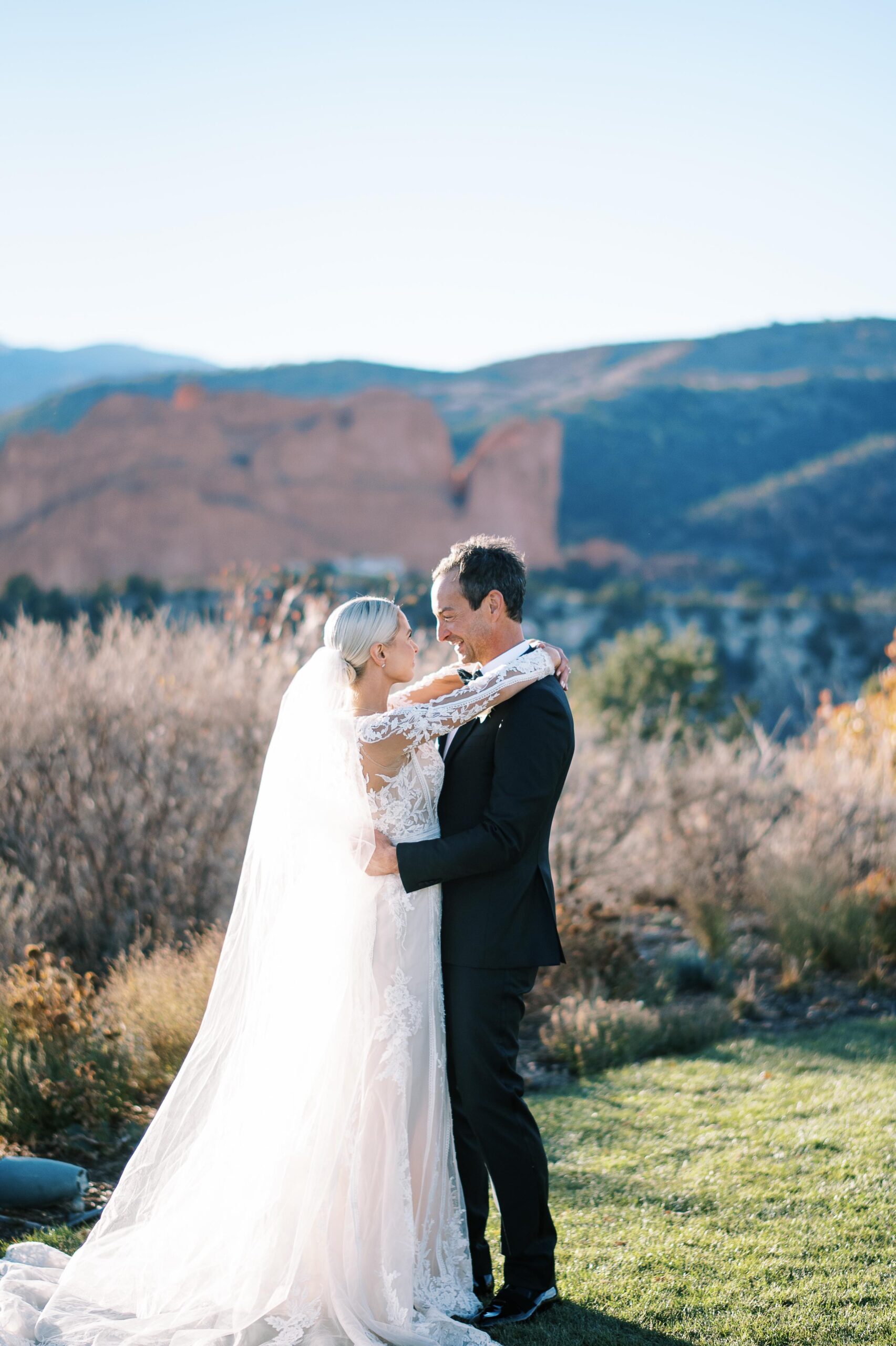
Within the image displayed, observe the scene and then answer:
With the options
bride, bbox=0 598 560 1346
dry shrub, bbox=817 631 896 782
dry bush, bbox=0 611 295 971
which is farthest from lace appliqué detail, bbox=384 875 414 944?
dry shrub, bbox=817 631 896 782

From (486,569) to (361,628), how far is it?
0.41 meters

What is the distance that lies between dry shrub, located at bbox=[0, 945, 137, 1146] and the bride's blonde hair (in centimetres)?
284

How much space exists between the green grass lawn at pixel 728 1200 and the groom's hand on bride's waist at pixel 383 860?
1.34 meters

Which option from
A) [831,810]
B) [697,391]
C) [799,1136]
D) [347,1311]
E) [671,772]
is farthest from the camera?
[697,391]

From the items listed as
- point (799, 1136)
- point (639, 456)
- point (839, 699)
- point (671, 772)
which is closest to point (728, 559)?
point (639, 456)

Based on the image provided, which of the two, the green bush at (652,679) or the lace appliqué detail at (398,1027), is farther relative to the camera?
the green bush at (652,679)

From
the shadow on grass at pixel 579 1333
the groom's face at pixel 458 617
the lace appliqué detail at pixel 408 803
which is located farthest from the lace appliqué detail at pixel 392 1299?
the groom's face at pixel 458 617

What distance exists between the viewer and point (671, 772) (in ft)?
33.9

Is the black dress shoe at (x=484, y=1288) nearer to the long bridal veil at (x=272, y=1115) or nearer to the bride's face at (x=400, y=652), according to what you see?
the long bridal veil at (x=272, y=1115)

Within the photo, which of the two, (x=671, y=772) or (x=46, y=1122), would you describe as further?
(x=671, y=772)

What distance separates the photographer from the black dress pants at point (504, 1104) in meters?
3.23

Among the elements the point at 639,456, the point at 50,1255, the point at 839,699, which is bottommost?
the point at 839,699

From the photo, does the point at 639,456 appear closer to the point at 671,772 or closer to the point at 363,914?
the point at 671,772

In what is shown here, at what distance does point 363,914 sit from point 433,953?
24 centimetres
